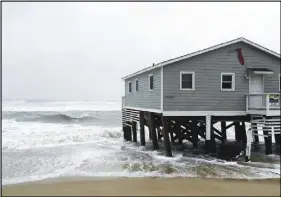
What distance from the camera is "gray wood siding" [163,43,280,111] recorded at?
16.9m

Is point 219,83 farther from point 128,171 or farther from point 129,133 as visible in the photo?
point 129,133

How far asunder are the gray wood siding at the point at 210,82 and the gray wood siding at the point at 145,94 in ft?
2.66

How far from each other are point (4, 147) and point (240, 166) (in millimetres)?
16119

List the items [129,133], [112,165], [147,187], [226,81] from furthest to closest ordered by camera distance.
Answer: [129,133] < [226,81] < [112,165] < [147,187]

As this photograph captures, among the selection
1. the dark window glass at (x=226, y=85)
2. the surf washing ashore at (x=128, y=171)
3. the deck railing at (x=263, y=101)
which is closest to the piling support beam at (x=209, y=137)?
the surf washing ashore at (x=128, y=171)

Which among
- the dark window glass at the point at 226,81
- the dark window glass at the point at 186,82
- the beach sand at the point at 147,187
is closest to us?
the beach sand at the point at 147,187

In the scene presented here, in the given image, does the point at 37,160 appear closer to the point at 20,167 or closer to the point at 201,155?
the point at 20,167

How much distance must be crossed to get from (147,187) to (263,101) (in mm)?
7979

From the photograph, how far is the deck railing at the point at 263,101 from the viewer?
15844 mm

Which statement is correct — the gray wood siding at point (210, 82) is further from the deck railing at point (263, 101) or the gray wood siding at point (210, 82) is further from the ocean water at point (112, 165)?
the ocean water at point (112, 165)

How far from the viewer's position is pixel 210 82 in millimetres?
17062

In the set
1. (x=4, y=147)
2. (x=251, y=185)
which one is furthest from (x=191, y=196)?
(x=4, y=147)

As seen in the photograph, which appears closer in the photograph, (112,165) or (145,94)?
(112,165)

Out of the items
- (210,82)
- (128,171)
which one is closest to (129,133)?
(210,82)
